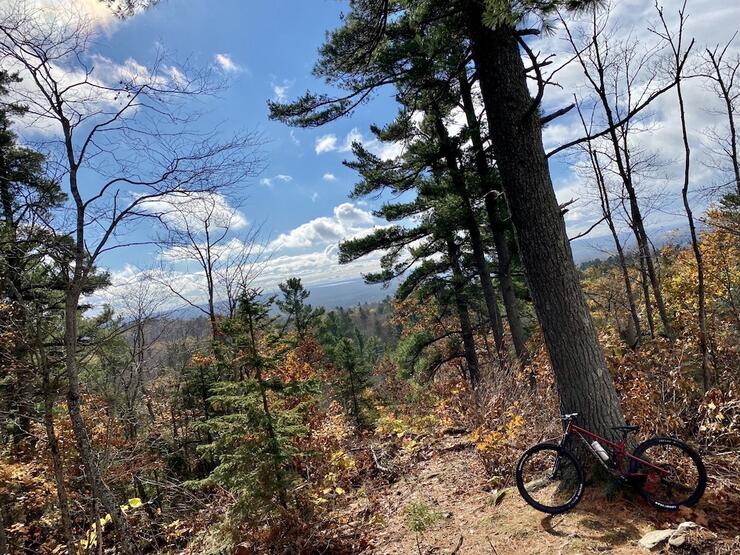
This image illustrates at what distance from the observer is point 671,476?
3363mm

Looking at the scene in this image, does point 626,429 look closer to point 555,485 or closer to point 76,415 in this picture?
point 555,485

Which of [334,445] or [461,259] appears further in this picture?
[461,259]

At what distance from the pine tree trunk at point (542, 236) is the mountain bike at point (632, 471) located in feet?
0.62

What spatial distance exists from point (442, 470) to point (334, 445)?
2.31 metres

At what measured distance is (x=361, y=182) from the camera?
32.7 feet

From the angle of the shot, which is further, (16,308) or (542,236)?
(16,308)

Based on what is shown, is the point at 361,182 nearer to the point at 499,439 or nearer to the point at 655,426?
the point at 499,439

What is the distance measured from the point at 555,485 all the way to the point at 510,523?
2.02 feet

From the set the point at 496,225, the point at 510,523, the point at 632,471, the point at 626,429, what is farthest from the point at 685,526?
the point at 496,225

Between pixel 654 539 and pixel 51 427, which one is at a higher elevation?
pixel 51 427

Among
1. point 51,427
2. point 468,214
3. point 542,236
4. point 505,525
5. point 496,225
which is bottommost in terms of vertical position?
point 505,525

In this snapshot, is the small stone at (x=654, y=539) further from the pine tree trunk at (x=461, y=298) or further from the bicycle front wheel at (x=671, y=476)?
the pine tree trunk at (x=461, y=298)

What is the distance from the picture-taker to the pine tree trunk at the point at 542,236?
12.0ft

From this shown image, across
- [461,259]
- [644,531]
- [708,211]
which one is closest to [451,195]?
[461,259]
